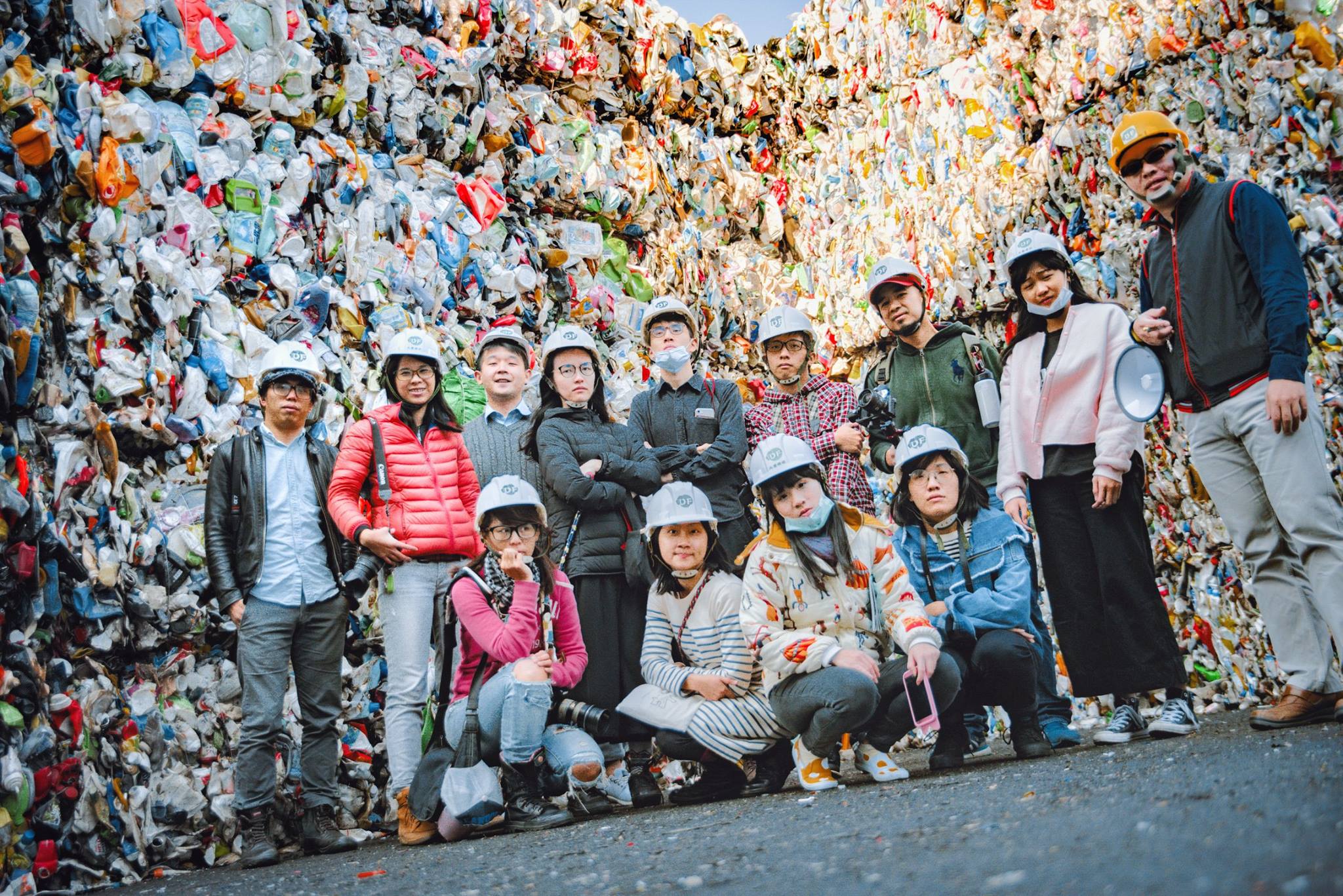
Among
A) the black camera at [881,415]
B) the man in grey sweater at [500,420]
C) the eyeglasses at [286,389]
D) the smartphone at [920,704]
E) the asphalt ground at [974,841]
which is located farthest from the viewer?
A: the man in grey sweater at [500,420]

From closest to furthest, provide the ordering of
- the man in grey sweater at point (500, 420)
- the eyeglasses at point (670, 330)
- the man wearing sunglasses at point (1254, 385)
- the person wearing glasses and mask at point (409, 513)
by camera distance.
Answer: the man wearing sunglasses at point (1254, 385) → the person wearing glasses and mask at point (409, 513) → the man in grey sweater at point (500, 420) → the eyeglasses at point (670, 330)

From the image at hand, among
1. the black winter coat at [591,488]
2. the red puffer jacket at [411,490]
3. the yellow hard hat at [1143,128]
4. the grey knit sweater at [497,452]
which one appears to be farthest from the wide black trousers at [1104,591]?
the red puffer jacket at [411,490]

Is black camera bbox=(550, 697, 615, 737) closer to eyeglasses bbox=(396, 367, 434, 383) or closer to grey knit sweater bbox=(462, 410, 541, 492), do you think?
grey knit sweater bbox=(462, 410, 541, 492)

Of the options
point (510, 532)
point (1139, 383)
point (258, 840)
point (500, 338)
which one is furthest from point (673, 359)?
point (258, 840)

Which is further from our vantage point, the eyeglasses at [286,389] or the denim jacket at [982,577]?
the eyeglasses at [286,389]

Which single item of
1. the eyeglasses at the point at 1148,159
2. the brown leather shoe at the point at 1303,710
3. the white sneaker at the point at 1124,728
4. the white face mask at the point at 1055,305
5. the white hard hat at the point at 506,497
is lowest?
the white sneaker at the point at 1124,728

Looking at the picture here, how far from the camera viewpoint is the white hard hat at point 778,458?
9.61 feet

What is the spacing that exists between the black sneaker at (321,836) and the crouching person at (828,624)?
1420 mm

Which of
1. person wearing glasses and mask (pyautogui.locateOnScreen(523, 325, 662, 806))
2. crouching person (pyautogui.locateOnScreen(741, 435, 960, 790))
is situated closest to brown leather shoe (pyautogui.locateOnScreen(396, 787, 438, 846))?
person wearing glasses and mask (pyautogui.locateOnScreen(523, 325, 662, 806))

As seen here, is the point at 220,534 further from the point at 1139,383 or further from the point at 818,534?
the point at 1139,383

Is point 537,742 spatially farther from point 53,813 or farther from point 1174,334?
point 1174,334

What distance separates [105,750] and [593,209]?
144 inches

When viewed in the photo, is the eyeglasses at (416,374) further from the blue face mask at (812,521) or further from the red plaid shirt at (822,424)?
the blue face mask at (812,521)

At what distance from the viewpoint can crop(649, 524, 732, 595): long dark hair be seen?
10.2 feet
